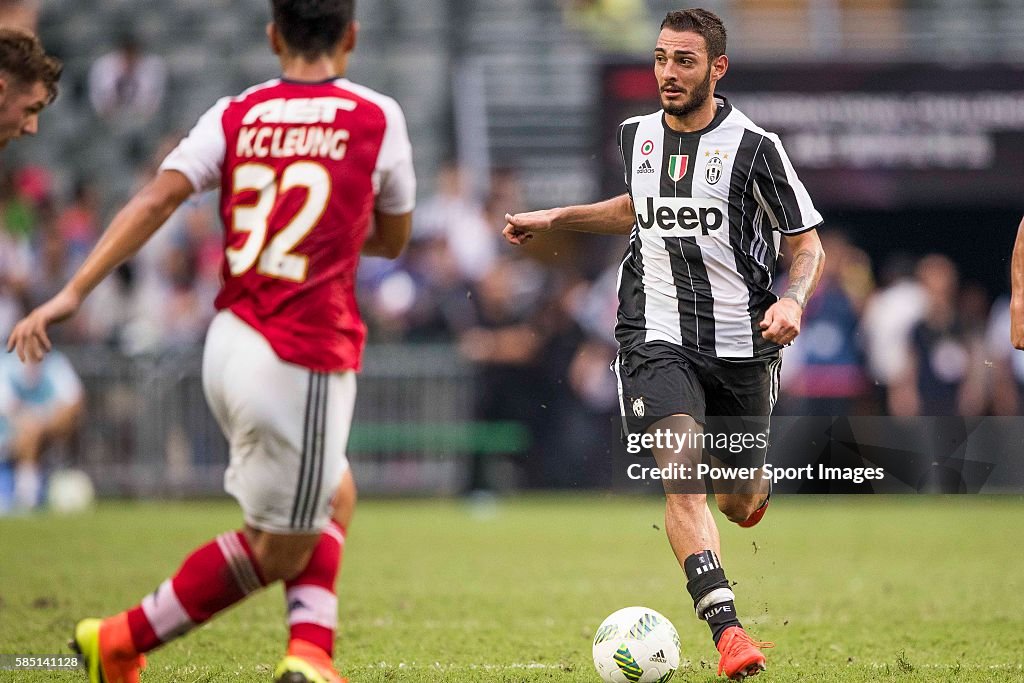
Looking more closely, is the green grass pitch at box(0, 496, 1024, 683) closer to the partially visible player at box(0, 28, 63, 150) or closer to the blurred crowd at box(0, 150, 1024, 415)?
the blurred crowd at box(0, 150, 1024, 415)

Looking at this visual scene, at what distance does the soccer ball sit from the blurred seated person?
9.91 metres

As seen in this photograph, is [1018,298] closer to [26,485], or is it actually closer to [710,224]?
[710,224]

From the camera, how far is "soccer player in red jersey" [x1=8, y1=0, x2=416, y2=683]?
4664 millimetres

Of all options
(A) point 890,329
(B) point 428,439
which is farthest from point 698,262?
(A) point 890,329

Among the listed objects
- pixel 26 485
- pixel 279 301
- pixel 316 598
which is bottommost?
pixel 26 485

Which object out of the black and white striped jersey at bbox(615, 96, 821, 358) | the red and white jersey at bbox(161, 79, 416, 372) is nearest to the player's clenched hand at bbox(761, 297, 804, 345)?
the black and white striped jersey at bbox(615, 96, 821, 358)

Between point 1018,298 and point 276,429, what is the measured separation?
322 cm

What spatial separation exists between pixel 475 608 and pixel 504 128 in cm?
1143

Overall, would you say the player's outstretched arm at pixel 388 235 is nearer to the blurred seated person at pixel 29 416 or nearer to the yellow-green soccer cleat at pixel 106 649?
the yellow-green soccer cleat at pixel 106 649

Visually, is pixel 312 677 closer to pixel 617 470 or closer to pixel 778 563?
pixel 617 470

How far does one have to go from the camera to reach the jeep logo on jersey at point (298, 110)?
4738 millimetres

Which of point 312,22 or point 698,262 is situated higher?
point 312,22

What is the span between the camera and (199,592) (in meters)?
4.82

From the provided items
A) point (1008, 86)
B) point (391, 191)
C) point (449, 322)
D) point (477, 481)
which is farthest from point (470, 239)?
point (391, 191)
